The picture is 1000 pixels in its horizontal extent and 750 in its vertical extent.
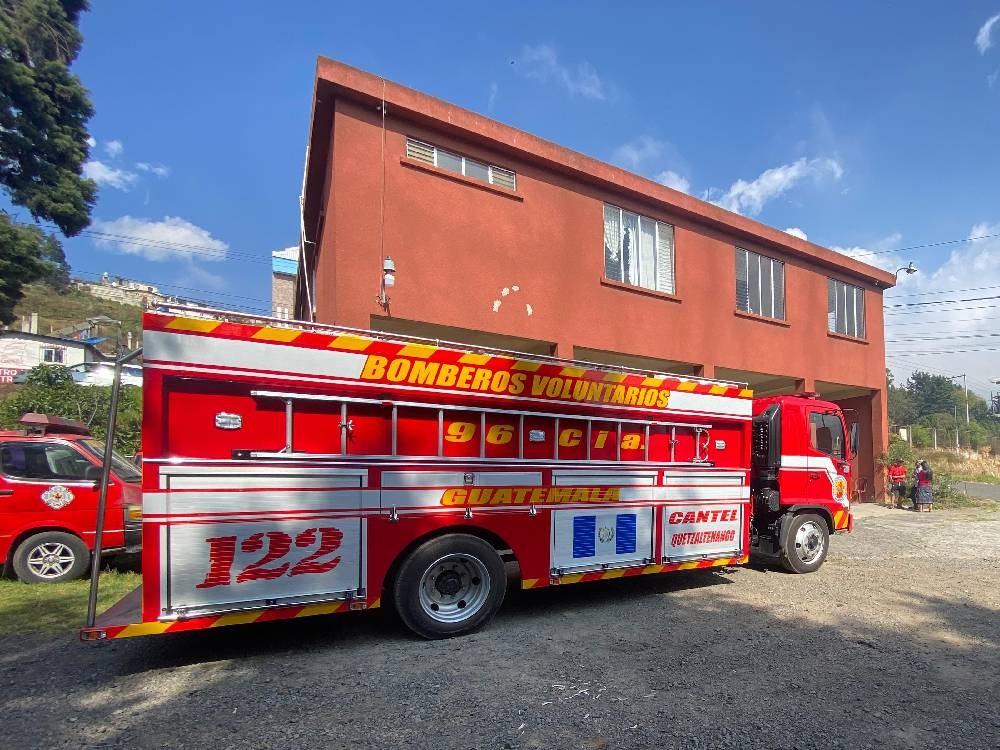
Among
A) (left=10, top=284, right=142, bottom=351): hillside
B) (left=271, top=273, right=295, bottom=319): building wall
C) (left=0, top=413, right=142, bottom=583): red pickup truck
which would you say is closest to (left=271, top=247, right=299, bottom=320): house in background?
(left=271, top=273, right=295, bottom=319): building wall

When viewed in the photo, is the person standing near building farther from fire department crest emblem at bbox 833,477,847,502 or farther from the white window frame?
the white window frame

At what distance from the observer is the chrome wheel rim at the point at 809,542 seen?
7699 mm

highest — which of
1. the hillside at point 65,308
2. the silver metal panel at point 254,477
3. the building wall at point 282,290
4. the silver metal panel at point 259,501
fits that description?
the hillside at point 65,308

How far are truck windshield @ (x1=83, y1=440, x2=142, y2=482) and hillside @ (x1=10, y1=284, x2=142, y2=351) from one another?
217 feet

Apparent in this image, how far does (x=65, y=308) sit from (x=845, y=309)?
282 feet

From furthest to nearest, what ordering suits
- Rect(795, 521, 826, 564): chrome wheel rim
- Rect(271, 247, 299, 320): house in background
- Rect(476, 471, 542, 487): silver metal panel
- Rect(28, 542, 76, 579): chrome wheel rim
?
Rect(271, 247, 299, 320): house in background < Rect(795, 521, 826, 564): chrome wheel rim < Rect(28, 542, 76, 579): chrome wheel rim < Rect(476, 471, 542, 487): silver metal panel

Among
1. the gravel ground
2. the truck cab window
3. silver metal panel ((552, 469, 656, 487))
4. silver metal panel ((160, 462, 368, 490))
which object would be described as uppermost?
the truck cab window

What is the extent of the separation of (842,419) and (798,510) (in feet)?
5.01

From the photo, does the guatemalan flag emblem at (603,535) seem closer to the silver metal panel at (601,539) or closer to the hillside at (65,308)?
the silver metal panel at (601,539)

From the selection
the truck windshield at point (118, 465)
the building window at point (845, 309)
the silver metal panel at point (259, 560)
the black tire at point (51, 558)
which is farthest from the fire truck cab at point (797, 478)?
the building window at point (845, 309)

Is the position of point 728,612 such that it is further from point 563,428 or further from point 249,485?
point 249,485

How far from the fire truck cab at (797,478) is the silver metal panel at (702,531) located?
99 centimetres

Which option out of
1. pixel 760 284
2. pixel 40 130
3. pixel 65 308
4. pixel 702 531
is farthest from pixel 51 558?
pixel 65 308

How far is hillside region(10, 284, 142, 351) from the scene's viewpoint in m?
65.8
